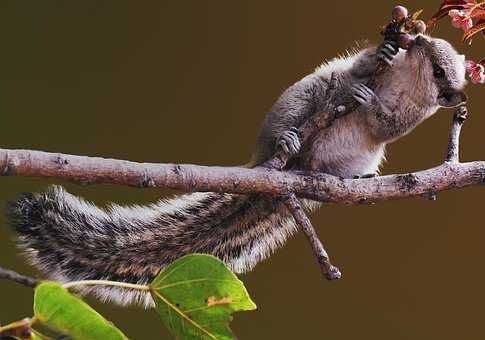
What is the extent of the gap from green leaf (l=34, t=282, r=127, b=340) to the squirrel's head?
77cm

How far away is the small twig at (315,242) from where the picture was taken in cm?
80

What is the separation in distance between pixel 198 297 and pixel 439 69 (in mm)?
678

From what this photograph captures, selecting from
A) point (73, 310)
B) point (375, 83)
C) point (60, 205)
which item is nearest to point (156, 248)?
point (60, 205)

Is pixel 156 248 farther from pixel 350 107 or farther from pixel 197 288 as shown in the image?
pixel 197 288

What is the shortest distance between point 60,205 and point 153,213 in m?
0.19

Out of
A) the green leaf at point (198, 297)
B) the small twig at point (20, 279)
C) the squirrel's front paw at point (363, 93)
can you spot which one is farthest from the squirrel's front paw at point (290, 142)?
the small twig at point (20, 279)

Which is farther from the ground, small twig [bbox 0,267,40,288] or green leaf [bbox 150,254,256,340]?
small twig [bbox 0,267,40,288]

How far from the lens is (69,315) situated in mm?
437

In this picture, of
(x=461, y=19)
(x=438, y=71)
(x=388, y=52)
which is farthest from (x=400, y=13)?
(x=438, y=71)

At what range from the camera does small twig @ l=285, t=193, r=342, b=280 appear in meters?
0.80

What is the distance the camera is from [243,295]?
55 centimetres

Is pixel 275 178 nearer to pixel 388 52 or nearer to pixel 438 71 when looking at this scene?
pixel 388 52

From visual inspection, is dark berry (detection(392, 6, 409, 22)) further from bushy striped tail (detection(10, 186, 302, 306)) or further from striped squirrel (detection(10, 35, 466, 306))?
bushy striped tail (detection(10, 186, 302, 306))

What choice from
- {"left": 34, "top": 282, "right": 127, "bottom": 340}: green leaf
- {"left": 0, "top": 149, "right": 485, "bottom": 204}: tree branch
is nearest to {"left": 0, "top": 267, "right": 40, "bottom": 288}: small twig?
{"left": 34, "top": 282, "right": 127, "bottom": 340}: green leaf
